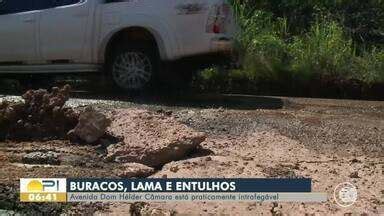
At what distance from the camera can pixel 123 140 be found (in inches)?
241

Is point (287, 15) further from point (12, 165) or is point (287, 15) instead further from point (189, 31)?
point (12, 165)

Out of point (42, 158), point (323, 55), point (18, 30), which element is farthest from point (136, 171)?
point (323, 55)

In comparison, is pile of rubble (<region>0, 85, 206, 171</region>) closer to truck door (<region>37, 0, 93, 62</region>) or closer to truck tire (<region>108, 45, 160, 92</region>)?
truck tire (<region>108, 45, 160, 92</region>)

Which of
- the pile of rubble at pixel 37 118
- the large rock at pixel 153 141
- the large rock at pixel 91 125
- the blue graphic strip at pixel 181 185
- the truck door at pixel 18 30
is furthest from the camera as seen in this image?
the truck door at pixel 18 30

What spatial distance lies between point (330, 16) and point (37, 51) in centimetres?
602

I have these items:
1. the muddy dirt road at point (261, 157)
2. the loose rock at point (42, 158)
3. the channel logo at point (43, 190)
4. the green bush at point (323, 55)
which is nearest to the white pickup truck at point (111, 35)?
the muddy dirt road at point (261, 157)

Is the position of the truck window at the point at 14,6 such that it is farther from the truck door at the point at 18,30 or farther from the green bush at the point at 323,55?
the green bush at the point at 323,55

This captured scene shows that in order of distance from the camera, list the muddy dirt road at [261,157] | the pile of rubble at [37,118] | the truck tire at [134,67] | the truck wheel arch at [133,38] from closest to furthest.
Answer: the muddy dirt road at [261,157], the pile of rubble at [37,118], the truck wheel arch at [133,38], the truck tire at [134,67]

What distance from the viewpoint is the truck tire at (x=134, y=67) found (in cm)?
955

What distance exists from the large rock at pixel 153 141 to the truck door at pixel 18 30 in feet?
14.0

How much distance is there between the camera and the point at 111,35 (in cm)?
969

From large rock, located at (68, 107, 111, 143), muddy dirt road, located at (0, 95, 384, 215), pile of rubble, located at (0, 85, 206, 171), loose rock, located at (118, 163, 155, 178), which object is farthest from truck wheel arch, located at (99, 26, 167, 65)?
loose rock, located at (118, 163, 155, 178)

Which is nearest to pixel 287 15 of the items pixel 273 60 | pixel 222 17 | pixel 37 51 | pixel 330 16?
pixel 330 16

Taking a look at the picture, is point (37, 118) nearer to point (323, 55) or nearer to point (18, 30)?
point (18, 30)
